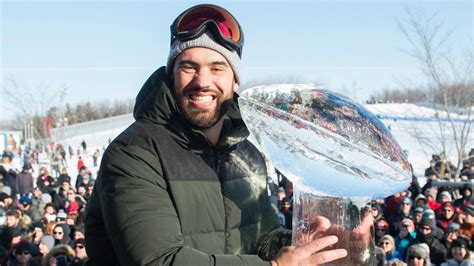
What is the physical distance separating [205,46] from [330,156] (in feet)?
1.94

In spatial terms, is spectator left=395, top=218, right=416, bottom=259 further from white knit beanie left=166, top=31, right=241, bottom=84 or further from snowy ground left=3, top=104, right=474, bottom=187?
snowy ground left=3, top=104, right=474, bottom=187

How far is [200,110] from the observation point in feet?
6.77

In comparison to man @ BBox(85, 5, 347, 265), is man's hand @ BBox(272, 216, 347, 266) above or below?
below

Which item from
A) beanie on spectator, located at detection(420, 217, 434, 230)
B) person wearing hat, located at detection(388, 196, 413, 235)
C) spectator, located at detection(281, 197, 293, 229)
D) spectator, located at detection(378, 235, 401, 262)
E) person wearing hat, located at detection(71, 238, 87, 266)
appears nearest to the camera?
person wearing hat, located at detection(71, 238, 87, 266)

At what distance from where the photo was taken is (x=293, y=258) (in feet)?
5.71

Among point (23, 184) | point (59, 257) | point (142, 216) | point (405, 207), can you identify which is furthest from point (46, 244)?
point (23, 184)

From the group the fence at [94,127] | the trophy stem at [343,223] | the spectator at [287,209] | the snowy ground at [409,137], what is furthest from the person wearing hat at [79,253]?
the fence at [94,127]

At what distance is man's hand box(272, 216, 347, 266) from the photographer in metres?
1.74

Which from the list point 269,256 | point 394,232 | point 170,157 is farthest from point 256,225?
point 394,232

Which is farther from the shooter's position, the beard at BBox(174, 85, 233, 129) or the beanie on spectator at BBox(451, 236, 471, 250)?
the beanie on spectator at BBox(451, 236, 471, 250)

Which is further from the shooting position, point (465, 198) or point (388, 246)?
point (465, 198)

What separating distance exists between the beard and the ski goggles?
18 centimetres

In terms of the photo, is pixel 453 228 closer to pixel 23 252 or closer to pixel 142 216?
pixel 23 252

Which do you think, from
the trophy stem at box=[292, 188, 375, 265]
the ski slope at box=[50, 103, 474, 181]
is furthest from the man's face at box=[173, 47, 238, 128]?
the ski slope at box=[50, 103, 474, 181]
